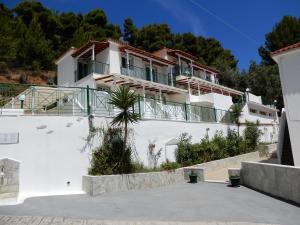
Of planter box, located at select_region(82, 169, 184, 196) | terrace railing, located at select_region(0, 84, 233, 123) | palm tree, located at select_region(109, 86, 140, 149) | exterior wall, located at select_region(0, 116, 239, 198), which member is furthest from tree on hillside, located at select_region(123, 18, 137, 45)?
planter box, located at select_region(82, 169, 184, 196)

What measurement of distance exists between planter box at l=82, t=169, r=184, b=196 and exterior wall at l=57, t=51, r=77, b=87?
597 inches

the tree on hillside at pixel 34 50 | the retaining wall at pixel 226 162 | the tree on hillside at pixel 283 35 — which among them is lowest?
the retaining wall at pixel 226 162

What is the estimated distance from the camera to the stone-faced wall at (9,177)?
1012 cm

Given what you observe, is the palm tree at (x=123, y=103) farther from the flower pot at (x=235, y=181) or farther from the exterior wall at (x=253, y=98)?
the exterior wall at (x=253, y=98)

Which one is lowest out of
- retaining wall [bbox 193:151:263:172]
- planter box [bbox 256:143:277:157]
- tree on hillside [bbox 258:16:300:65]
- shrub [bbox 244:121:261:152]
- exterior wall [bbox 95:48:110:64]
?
retaining wall [bbox 193:151:263:172]

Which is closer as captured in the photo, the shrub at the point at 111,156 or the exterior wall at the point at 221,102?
the shrub at the point at 111,156

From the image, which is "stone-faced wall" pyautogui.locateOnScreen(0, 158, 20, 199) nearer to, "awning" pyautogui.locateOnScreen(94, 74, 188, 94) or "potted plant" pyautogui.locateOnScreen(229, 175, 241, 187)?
"potted plant" pyautogui.locateOnScreen(229, 175, 241, 187)

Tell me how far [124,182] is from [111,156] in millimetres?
1469

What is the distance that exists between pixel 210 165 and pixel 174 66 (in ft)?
60.2

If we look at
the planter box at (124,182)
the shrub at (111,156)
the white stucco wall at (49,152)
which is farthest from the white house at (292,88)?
the white stucco wall at (49,152)

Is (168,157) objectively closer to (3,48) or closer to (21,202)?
(21,202)

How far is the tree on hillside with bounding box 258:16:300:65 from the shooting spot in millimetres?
45656

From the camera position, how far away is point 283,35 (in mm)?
46594

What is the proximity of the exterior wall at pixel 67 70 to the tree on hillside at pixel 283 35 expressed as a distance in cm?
3479
